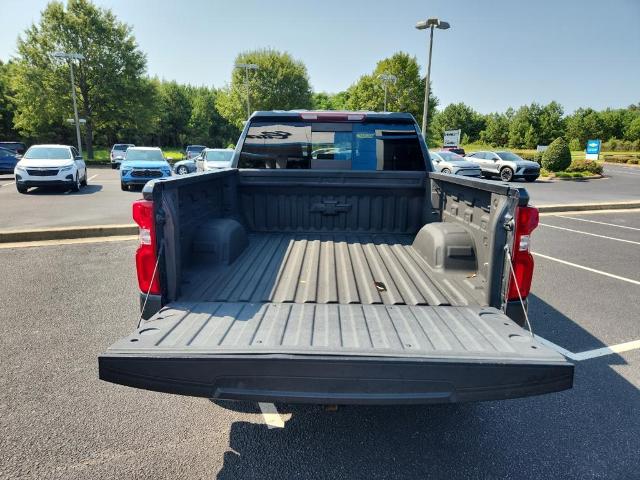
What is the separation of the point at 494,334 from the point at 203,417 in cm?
203

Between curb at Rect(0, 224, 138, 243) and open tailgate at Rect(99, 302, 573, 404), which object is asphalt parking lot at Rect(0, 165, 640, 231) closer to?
curb at Rect(0, 224, 138, 243)

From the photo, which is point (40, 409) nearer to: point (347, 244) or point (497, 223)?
point (347, 244)

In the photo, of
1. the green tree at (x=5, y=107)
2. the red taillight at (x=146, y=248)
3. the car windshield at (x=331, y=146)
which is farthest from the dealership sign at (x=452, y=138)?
the green tree at (x=5, y=107)

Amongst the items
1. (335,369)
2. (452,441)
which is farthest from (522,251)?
(335,369)

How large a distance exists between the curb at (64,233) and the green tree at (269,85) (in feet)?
150

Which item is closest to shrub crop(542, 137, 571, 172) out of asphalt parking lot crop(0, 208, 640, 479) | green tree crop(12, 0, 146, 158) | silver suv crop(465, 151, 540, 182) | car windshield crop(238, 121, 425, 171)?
silver suv crop(465, 151, 540, 182)

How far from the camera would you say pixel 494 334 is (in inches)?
87.4

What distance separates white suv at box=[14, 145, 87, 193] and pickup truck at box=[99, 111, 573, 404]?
12939mm

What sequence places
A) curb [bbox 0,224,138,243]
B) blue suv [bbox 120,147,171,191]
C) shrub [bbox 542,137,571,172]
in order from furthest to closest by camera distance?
1. shrub [bbox 542,137,571,172]
2. blue suv [bbox 120,147,171,191]
3. curb [bbox 0,224,138,243]

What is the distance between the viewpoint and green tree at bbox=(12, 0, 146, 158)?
39.0 metres

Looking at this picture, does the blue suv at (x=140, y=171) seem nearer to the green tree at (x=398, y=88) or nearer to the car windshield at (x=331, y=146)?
the car windshield at (x=331, y=146)

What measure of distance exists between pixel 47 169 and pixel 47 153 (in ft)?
4.39

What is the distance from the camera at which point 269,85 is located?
171 feet

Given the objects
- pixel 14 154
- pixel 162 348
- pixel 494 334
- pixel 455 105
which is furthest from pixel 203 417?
pixel 455 105
